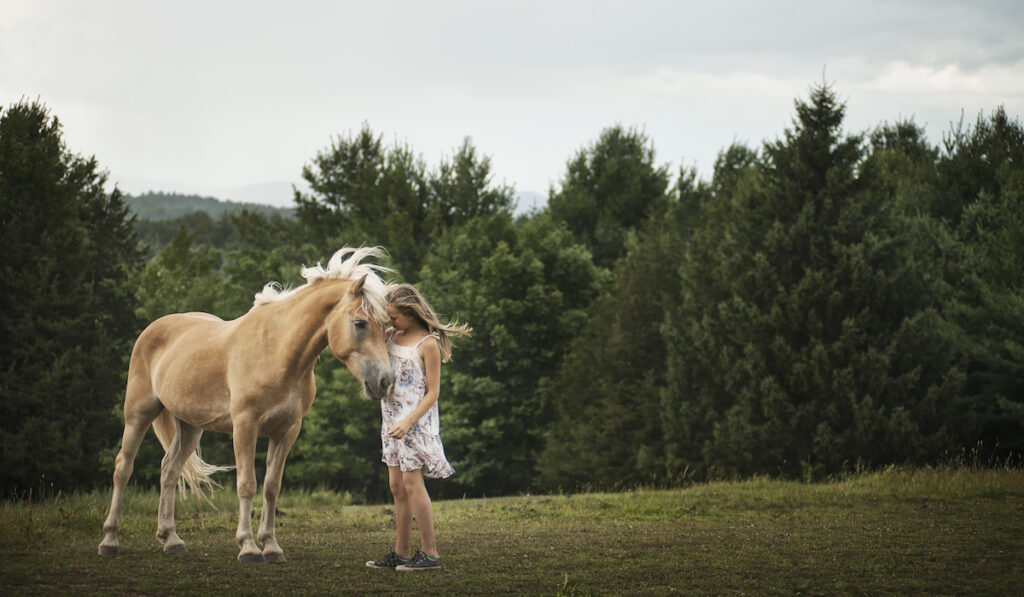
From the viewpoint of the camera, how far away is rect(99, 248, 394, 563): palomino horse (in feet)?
22.5

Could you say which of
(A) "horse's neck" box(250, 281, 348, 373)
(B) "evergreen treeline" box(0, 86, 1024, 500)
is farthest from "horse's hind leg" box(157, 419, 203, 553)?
(B) "evergreen treeline" box(0, 86, 1024, 500)

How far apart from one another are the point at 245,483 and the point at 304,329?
1412mm

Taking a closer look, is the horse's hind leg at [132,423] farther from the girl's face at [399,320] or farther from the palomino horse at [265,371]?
the girl's face at [399,320]

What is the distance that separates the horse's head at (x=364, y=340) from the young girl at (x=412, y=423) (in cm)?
18

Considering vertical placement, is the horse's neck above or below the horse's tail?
above

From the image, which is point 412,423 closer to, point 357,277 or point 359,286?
point 359,286

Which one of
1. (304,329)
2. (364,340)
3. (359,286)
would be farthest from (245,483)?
(359,286)

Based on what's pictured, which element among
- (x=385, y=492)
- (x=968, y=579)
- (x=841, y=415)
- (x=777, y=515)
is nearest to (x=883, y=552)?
(x=968, y=579)

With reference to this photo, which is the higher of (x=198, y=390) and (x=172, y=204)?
(x=172, y=204)

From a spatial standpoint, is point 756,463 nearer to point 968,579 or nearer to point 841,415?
point 841,415

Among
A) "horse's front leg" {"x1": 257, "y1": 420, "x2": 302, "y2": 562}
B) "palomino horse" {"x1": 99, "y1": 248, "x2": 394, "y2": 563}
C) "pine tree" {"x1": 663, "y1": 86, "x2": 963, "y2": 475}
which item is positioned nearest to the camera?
"palomino horse" {"x1": 99, "y1": 248, "x2": 394, "y2": 563}

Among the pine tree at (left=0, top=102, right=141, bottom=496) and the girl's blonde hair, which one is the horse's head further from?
the pine tree at (left=0, top=102, right=141, bottom=496)

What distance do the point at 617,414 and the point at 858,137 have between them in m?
13.7

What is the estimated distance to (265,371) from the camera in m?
7.33
